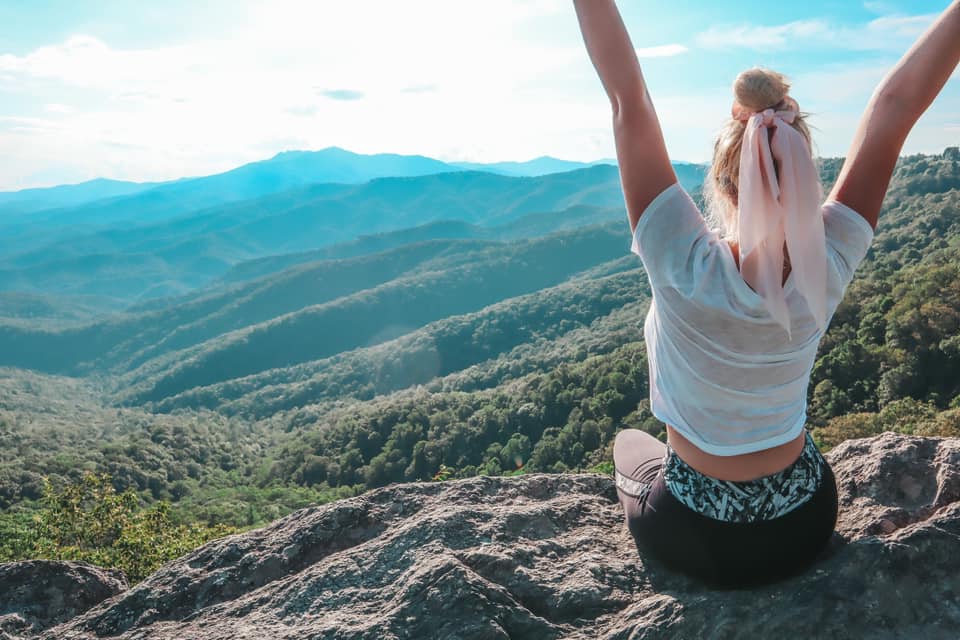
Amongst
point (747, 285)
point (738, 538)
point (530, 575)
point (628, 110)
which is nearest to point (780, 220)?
point (747, 285)

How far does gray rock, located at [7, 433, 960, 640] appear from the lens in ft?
7.62

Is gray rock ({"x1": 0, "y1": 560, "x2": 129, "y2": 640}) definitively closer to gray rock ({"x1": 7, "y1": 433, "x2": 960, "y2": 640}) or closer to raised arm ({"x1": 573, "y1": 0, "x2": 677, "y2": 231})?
gray rock ({"x1": 7, "y1": 433, "x2": 960, "y2": 640})

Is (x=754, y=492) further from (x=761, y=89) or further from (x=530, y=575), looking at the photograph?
(x=761, y=89)

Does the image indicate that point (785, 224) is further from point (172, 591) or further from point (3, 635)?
point (3, 635)

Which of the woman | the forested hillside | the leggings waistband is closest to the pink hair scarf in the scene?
the woman

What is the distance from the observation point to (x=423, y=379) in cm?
12200

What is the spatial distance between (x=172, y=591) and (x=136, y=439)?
79736mm

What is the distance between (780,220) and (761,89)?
0.50m

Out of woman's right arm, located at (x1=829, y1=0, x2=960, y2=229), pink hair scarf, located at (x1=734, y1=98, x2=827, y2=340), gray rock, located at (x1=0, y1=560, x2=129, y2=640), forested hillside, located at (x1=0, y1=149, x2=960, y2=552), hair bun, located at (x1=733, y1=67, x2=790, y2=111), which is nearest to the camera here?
pink hair scarf, located at (x1=734, y1=98, x2=827, y2=340)

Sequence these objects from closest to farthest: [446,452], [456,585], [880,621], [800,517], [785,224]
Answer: [785,224]
[880,621]
[800,517]
[456,585]
[446,452]

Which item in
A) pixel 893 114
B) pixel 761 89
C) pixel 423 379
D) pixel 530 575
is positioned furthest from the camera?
pixel 423 379

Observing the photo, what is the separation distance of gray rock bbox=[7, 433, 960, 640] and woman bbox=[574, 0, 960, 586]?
0.68ft

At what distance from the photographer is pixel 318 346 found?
16312cm

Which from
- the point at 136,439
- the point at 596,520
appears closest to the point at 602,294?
the point at 136,439
